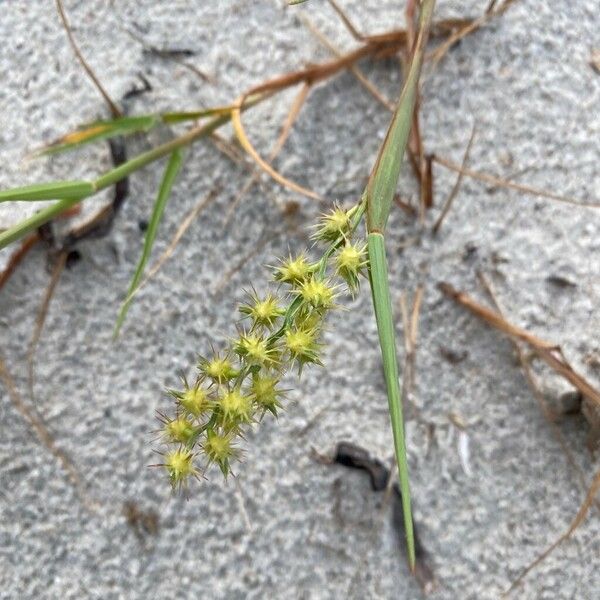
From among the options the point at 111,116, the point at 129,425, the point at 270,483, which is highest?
the point at 111,116

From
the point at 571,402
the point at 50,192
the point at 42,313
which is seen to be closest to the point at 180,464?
the point at 50,192

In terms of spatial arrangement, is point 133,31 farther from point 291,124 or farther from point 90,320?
point 90,320

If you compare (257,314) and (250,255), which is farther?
(250,255)

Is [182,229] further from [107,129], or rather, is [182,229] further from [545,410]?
[545,410]

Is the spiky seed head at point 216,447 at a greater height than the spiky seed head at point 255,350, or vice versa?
the spiky seed head at point 255,350

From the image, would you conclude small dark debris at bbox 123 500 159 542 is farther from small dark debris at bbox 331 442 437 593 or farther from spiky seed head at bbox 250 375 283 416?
spiky seed head at bbox 250 375 283 416

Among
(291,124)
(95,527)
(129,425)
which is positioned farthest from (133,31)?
(95,527)

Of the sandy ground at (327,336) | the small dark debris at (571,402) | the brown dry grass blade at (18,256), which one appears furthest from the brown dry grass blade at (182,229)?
the small dark debris at (571,402)

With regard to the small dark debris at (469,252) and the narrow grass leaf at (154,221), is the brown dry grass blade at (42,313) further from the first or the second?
the small dark debris at (469,252)
